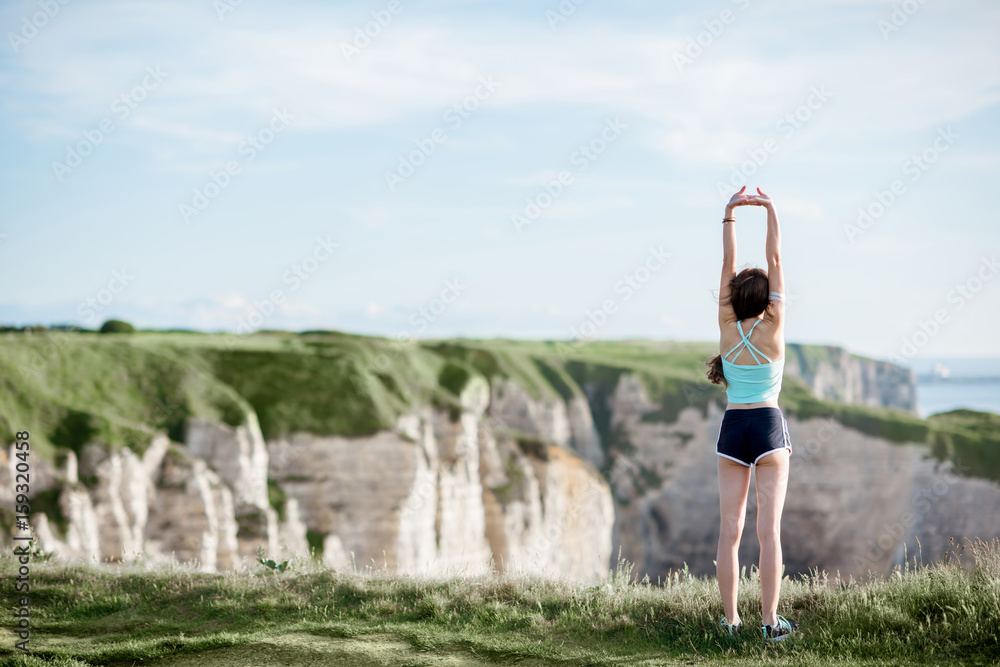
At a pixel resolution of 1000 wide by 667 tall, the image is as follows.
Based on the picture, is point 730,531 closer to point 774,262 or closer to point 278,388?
point 774,262

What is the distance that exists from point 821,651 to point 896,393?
6409 inches

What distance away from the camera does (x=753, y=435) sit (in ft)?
25.1

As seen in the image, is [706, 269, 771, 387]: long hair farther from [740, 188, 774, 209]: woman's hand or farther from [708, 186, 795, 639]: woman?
[740, 188, 774, 209]: woman's hand

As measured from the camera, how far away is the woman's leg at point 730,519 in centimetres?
775

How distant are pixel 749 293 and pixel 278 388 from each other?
4984 centimetres

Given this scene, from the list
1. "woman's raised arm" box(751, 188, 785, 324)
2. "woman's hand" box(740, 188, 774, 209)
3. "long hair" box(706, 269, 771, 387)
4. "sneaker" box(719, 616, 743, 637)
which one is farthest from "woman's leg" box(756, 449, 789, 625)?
"woman's hand" box(740, 188, 774, 209)

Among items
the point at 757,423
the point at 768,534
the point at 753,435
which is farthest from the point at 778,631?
Answer: the point at 757,423

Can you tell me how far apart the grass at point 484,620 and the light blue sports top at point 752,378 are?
2.35 meters

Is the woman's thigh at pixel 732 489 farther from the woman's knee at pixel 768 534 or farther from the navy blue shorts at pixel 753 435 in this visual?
the woman's knee at pixel 768 534

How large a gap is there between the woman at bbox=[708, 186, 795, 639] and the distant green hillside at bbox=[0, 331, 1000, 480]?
18.8 m

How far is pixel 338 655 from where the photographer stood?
A: 7.88m

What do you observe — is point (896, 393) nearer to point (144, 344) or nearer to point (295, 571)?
point (144, 344)

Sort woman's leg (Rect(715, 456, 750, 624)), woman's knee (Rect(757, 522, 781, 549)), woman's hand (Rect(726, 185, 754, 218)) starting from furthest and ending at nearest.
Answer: woman's hand (Rect(726, 185, 754, 218))
woman's leg (Rect(715, 456, 750, 624))
woman's knee (Rect(757, 522, 781, 549))

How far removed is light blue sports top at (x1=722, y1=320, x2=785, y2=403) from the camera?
7.71 meters
